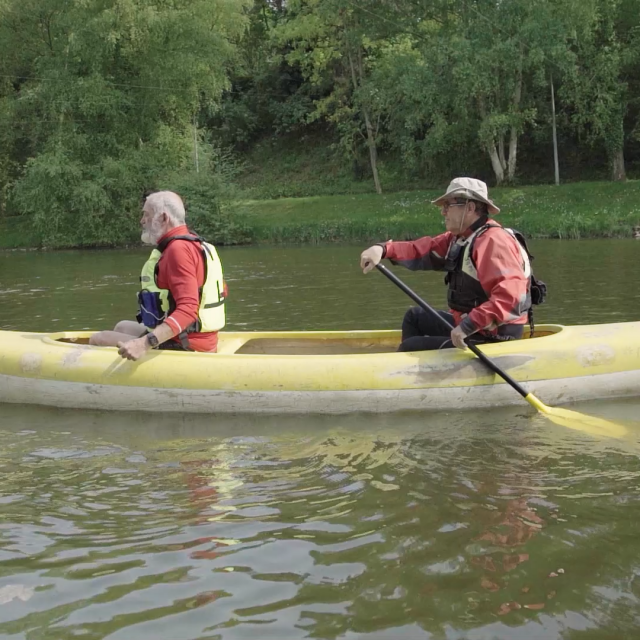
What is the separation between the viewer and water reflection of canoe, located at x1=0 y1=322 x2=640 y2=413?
15.1 feet

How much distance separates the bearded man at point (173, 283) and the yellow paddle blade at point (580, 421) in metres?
1.94

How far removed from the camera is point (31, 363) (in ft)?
16.6

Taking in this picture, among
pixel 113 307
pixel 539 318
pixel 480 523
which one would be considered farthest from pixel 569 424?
pixel 113 307

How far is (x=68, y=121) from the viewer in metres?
21.6

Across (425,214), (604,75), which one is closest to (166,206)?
(425,214)

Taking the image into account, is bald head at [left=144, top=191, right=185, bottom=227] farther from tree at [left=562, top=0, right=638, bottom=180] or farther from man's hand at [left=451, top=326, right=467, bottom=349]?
tree at [left=562, top=0, right=638, bottom=180]

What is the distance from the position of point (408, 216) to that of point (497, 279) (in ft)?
55.8

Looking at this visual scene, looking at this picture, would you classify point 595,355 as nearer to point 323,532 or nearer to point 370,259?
point 370,259

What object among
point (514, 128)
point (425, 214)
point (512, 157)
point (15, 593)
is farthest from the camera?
point (512, 157)

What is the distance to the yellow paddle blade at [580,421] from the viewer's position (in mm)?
4172

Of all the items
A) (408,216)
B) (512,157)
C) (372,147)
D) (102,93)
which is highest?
(102,93)

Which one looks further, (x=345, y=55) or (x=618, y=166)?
(x=345, y=55)

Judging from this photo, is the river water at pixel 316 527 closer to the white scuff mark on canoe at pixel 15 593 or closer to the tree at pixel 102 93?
the white scuff mark on canoe at pixel 15 593

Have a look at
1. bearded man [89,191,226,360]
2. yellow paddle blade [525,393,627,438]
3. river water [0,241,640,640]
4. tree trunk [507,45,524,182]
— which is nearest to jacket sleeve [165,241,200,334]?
bearded man [89,191,226,360]
